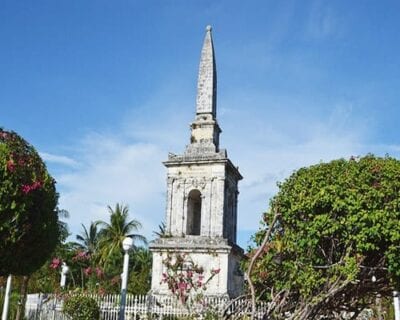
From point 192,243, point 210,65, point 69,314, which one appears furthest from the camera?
point 210,65

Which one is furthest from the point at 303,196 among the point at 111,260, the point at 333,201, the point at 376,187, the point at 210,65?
the point at 111,260

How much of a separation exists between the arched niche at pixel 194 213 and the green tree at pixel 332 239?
37.8 ft

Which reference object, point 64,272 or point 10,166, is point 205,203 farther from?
point 10,166

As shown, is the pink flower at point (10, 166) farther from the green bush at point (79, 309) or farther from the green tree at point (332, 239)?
the green bush at point (79, 309)

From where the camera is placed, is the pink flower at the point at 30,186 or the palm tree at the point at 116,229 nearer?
the pink flower at the point at 30,186

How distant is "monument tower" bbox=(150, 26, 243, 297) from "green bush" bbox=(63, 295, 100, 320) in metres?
3.18

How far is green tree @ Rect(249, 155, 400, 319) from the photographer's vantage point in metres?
9.59

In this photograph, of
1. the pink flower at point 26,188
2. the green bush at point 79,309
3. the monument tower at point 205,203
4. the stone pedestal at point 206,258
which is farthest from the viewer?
the monument tower at point 205,203

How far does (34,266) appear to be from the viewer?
34.3 feet

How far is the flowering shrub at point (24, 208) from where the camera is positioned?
30.7 ft

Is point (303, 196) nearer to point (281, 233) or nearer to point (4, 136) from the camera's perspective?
point (281, 233)

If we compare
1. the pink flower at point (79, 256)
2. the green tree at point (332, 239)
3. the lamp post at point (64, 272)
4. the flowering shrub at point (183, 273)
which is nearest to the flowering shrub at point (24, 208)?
the green tree at point (332, 239)

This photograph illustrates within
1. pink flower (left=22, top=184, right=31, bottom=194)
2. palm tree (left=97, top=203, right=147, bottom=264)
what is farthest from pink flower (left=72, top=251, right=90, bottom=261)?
pink flower (left=22, top=184, right=31, bottom=194)

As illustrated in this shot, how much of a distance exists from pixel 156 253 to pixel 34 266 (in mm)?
11059
